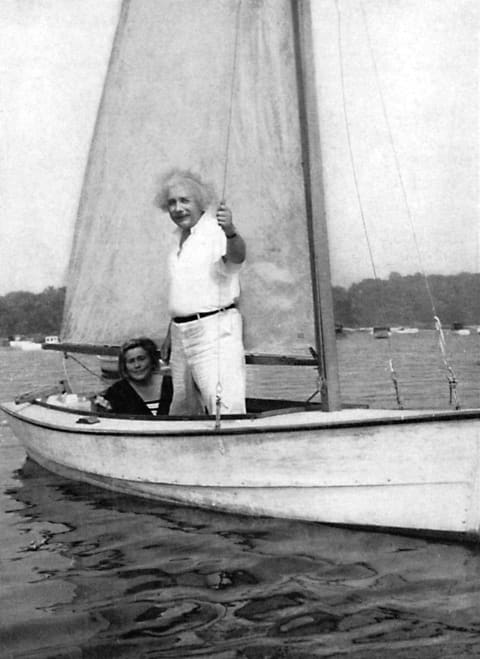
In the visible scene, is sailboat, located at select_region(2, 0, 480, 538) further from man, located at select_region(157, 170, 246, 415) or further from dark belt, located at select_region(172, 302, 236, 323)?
dark belt, located at select_region(172, 302, 236, 323)

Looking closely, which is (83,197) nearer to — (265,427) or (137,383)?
(137,383)

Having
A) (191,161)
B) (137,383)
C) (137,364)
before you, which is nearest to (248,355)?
(137,364)

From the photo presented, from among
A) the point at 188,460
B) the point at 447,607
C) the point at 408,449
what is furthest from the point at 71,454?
the point at 447,607

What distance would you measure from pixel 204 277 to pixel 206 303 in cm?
19

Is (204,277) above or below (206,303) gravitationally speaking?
above

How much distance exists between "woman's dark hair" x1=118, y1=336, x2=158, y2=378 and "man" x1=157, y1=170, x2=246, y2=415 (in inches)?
44.1

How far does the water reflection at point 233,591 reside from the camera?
11.9 ft

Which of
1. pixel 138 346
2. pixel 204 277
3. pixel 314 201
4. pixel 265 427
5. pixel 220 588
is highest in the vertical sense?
pixel 314 201

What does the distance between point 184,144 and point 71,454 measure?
2.96m

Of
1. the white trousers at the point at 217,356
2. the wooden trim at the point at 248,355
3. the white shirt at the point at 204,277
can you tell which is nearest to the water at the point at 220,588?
the white trousers at the point at 217,356

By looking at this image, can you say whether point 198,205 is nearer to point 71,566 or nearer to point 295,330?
point 295,330

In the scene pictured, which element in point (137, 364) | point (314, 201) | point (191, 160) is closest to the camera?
point (314, 201)

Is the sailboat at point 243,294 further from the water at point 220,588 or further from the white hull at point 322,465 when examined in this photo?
the water at point 220,588

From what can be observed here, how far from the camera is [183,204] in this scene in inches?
230
